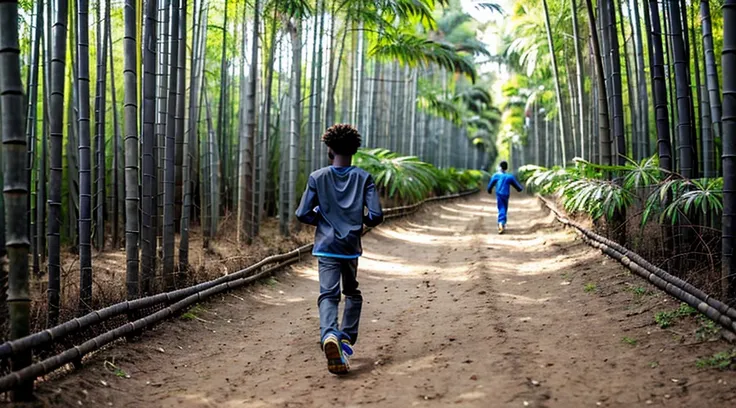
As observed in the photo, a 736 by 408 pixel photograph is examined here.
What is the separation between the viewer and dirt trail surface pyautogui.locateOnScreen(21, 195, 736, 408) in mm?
3223

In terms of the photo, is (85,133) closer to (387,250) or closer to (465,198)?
(387,250)

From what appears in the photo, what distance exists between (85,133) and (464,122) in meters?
35.4

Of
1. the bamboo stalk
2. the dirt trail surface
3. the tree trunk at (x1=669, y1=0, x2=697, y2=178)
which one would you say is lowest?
the dirt trail surface

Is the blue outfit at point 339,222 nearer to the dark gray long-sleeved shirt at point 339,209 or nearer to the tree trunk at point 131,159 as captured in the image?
the dark gray long-sleeved shirt at point 339,209

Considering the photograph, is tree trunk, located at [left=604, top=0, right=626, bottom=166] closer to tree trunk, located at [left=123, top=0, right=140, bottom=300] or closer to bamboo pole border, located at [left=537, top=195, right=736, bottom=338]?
bamboo pole border, located at [left=537, top=195, right=736, bottom=338]

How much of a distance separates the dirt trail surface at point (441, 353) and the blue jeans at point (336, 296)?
0.22 metres

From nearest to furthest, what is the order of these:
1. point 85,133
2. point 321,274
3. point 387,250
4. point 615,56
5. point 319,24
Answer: point 321,274 < point 85,133 < point 615,56 < point 387,250 < point 319,24

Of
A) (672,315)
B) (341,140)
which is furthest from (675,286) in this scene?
(341,140)

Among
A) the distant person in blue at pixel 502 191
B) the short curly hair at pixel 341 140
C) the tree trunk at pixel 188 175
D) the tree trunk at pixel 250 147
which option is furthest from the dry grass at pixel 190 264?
the distant person in blue at pixel 502 191

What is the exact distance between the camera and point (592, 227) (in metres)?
8.52

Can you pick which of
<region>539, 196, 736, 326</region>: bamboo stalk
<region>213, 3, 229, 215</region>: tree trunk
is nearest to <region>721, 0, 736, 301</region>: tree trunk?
<region>539, 196, 736, 326</region>: bamboo stalk

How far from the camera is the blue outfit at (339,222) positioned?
12.8 ft

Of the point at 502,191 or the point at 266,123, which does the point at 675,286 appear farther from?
the point at 502,191

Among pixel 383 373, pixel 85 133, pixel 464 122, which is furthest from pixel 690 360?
pixel 464 122
